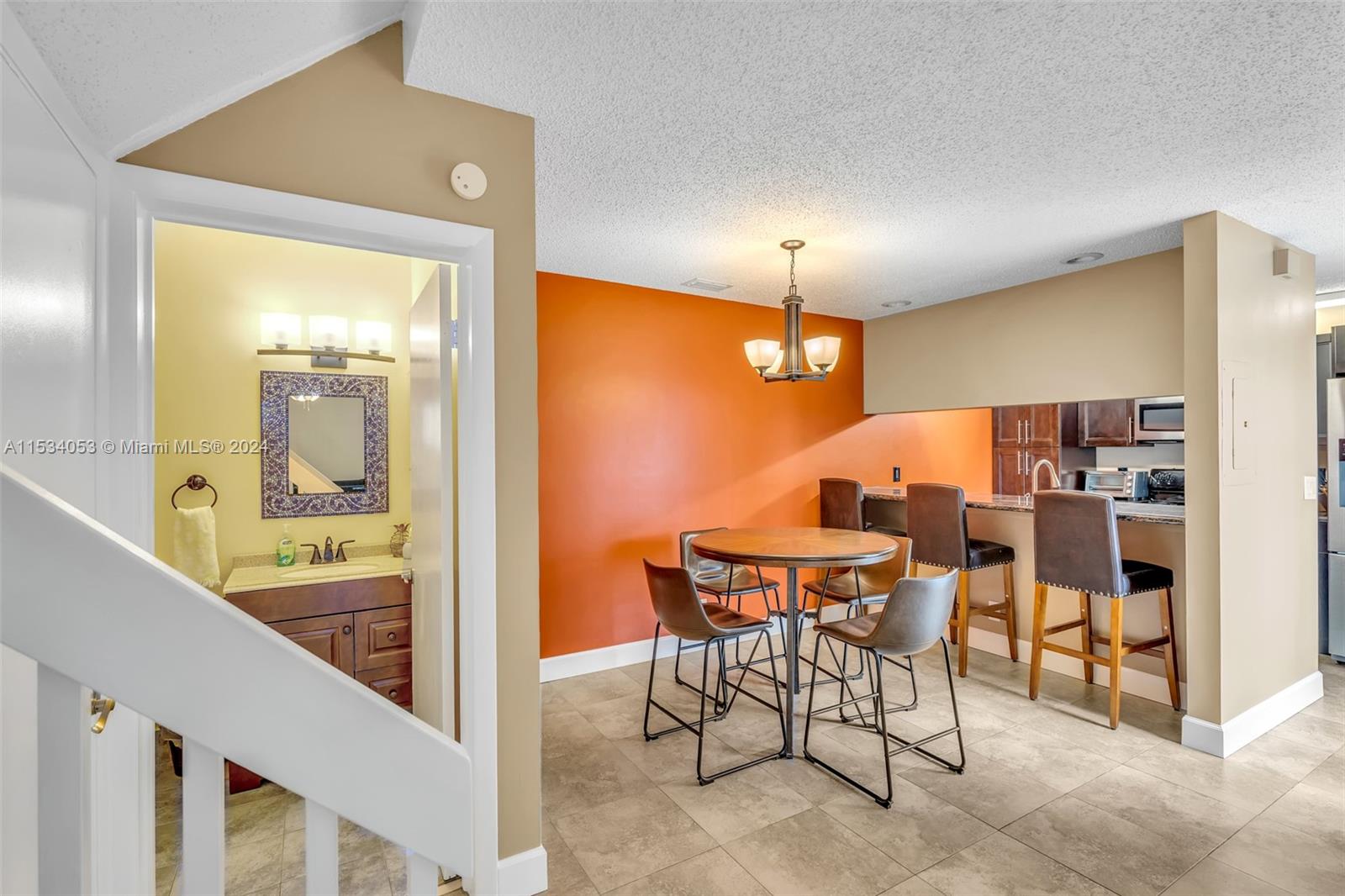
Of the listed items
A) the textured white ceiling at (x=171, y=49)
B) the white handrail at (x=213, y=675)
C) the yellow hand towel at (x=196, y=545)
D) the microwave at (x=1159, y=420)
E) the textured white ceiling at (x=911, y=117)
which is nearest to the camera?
the white handrail at (x=213, y=675)

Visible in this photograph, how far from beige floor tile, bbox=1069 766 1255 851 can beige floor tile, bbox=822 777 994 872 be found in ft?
1.83

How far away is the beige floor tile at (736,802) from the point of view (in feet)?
7.55

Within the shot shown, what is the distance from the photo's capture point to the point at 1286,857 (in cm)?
211

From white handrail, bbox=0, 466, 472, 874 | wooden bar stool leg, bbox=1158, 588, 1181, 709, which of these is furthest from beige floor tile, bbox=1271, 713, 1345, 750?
white handrail, bbox=0, 466, 472, 874

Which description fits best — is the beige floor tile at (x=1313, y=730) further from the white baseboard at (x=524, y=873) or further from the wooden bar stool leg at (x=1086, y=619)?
the white baseboard at (x=524, y=873)

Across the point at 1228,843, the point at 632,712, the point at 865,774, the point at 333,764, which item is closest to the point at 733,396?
the point at 632,712

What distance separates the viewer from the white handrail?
45cm

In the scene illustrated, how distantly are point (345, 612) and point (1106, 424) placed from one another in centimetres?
614

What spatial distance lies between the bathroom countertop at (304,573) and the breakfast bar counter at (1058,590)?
3240 mm

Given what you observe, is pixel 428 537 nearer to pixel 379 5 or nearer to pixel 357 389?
pixel 357 389

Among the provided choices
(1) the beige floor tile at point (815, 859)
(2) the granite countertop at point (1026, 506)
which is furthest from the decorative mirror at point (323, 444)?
(2) the granite countertop at point (1026, 506)

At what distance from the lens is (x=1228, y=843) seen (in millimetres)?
2174

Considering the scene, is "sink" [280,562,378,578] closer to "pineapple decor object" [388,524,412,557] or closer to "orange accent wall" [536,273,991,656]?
"pineapple decor object" [388,524,412,557]

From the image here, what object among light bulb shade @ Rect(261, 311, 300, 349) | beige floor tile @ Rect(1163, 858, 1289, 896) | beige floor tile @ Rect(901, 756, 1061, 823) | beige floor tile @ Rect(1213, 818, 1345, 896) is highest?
light bulb shade @ Rect(261, 311, 300, 349)
